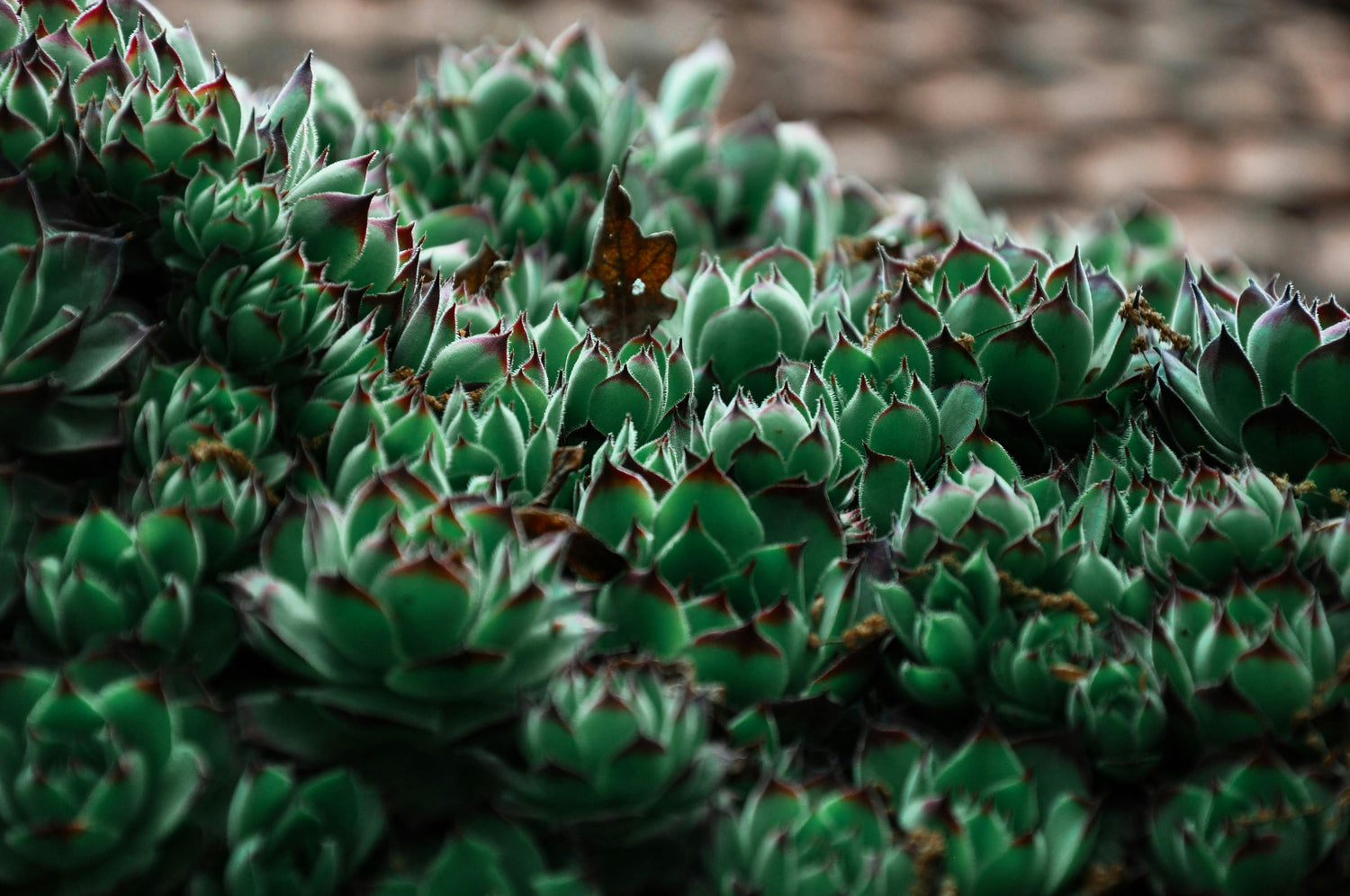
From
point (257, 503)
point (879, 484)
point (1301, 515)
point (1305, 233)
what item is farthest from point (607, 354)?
point (1305, 233)

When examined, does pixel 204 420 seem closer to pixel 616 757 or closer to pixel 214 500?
pixel 214 500

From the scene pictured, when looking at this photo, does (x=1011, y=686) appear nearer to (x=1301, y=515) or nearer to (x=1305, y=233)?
(x=1301, y=515)

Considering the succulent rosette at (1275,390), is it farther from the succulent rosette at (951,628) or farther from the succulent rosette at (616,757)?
the succulent rosette at (616,757)

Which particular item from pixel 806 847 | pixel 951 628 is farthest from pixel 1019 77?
pixel 806 847

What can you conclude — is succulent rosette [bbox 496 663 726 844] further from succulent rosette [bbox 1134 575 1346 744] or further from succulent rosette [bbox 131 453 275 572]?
succulent rosette [bbox 1134 575 1346 744]

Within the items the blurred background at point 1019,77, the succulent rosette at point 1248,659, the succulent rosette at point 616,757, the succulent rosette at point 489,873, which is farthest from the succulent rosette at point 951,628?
the blurred background at point 1019,77
